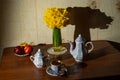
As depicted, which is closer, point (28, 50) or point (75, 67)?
point (75, 67)

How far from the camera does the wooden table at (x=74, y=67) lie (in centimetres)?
149

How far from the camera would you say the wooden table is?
149cm

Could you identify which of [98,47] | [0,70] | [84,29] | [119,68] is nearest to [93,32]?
[84,29]

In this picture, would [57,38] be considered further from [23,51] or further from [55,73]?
[55,73]

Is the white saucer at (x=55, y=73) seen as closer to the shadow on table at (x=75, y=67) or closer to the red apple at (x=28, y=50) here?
the shadow on table at (x=75, y=67)

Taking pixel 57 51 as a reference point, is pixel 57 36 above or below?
above

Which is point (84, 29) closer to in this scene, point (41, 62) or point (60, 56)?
point (60, 56)

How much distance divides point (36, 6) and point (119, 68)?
0.83 m

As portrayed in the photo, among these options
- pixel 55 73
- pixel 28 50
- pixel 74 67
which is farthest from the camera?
pixel 28 50

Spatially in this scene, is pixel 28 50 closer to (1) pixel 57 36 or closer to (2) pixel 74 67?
(1) pixel 57 36

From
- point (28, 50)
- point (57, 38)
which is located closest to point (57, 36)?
point (57, 38)

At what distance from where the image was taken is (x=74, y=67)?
5.27 feet

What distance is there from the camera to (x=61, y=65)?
1541 millimetres

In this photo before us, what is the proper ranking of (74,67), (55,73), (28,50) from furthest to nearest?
1. (28,50)
2. (74,67)
3. (55,73)
